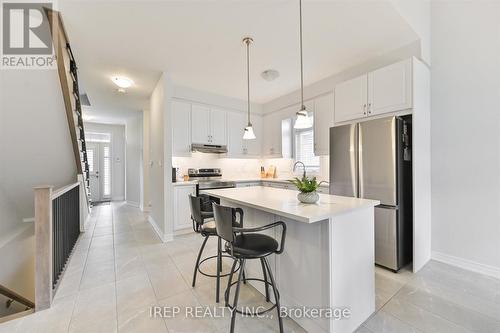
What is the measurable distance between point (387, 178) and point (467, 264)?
53.7 inches

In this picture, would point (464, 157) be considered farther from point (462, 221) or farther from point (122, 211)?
point (122, 211)

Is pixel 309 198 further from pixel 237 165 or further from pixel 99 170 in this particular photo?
pixel 99 170

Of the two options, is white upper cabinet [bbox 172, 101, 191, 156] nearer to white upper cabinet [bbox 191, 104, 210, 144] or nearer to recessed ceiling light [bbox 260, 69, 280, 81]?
white upper cabinet [bbox 191, 104, 210, 144]

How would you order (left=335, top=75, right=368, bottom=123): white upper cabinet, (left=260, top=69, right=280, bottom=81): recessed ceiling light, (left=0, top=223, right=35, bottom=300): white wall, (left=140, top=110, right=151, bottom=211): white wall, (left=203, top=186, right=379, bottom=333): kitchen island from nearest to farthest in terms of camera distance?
(left=203, top=186, right=379, bottom=333): kitchen island, (left=335, top=75, right=368, bottom=123): white upper cabinet, (left=0, top=223, right=35, bottom=300): white wall, (left=260, top=69, right=280, bottom=81): recessed ceiling light, (left=140, top=110, right=151, bottom=211): white wall

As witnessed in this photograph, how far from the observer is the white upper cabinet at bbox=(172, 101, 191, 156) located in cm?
397

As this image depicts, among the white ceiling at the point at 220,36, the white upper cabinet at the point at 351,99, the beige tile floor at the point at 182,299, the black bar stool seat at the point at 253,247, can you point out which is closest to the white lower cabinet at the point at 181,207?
the beige tile floor at the point at 182,299

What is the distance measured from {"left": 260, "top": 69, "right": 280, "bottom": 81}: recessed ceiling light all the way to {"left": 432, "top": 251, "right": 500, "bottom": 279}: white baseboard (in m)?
3.33

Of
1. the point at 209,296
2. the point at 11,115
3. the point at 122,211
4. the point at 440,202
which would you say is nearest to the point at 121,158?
the point at 122,211

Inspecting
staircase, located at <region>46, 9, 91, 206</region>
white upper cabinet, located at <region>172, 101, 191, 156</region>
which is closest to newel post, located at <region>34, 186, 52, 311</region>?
staircase, located at <region>46, 9, 91, 206</region>

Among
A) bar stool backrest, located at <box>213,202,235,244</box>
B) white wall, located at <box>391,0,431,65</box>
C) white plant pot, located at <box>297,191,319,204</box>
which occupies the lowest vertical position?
bar stool backrest, located at <box>213,202,235,244</box>

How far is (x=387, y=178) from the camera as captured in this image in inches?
96.3

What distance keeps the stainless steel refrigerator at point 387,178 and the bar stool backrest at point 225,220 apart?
1927 millimetres

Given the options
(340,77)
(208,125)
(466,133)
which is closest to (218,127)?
(208,125)

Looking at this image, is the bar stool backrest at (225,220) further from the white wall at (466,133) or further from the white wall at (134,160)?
the white wall at (134,160)
